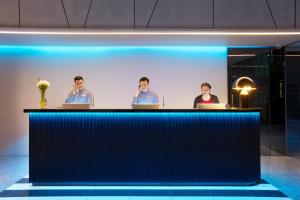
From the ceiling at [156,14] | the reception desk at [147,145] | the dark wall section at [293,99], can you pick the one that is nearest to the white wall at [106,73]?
the ceiling at [156,14]

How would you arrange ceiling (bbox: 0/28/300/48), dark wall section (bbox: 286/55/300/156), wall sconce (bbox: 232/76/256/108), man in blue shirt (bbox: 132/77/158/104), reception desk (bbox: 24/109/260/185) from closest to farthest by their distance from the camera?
reception desk (bbox: 24/109/260/185), wall sconce (bbox: 232/76/256/108), ceiling (bbox: 0/28/300/48), man in blue shirt (bbox: 132/77/158/104), dark wall section (bbox: 286/55/300/156)

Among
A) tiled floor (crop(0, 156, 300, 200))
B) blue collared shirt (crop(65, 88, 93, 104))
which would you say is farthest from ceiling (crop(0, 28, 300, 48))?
tiled floor (crop(0, 156, 300, 200))

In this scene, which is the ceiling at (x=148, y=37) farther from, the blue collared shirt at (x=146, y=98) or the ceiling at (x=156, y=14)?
the blue collared shirt at (x=146, y=98)

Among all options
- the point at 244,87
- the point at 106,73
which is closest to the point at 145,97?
the point at 244,87

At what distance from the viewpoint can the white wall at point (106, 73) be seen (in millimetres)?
8945

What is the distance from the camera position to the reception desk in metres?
5.51

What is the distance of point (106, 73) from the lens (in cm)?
896

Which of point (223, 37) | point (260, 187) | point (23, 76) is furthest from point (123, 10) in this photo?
point (260, 187)

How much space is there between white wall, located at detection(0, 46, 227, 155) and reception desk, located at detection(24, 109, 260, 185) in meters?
3.44

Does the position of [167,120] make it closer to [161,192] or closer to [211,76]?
[161,192]

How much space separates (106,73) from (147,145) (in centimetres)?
381

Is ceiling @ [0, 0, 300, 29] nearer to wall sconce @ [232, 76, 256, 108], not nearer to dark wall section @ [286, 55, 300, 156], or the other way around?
wall sconce @ [232, 76, 256, 108]

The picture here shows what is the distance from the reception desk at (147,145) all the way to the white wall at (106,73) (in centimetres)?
344

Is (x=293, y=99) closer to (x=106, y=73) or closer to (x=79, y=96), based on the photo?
(x=106, y=73)
